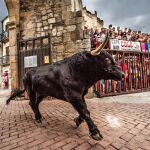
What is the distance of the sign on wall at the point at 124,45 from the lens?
8.81 meters

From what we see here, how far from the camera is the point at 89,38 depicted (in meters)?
8.33

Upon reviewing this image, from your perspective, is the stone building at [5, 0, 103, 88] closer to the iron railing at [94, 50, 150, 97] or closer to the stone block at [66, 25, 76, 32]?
the stone block at [66, 25, 76, 32]

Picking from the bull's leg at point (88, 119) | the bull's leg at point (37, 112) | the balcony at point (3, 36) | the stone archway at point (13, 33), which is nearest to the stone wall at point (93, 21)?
the stone archway at point (13, 33)

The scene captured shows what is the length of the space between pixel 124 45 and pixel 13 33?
4990mm

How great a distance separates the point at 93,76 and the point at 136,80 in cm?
618

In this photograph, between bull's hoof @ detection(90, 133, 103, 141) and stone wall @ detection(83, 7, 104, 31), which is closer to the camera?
bull's hoof @ detection(90, 133, 103, 141)

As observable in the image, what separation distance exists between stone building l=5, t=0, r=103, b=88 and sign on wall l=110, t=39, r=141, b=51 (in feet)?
3.93

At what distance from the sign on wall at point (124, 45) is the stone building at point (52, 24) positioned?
120cm

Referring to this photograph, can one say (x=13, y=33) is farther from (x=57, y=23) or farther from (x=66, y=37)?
(x=66, y=37)

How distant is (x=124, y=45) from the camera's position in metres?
9.24

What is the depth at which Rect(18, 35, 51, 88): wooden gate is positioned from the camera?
8.76 metres

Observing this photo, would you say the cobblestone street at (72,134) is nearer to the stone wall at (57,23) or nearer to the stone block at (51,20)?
the stone wall at (57,23)

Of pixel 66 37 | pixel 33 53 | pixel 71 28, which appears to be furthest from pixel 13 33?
pixel 71 28

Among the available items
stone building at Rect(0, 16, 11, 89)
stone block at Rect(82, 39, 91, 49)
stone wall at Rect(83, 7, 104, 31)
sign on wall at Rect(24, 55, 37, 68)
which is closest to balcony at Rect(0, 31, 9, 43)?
stone building at Rect(0, 16, 11, 89)
